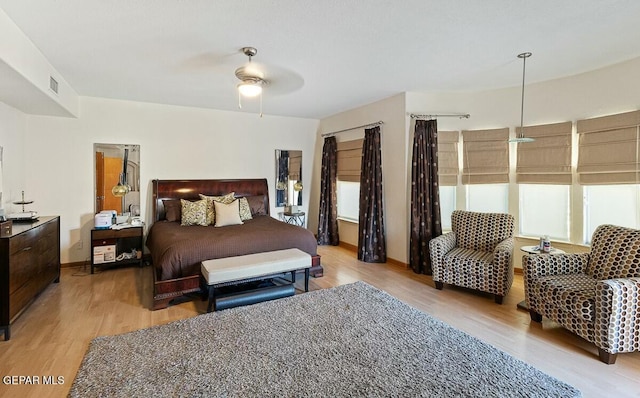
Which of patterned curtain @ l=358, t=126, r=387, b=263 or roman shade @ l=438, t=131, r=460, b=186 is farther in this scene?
patterned curtain @ l=358, t=126, r=387, b=263

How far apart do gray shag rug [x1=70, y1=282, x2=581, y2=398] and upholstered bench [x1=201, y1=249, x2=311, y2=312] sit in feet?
0.55

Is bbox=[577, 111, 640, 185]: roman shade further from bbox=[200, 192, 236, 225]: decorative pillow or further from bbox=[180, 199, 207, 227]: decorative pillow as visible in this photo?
bbox=[180, 199, 207, 227]: decorative pillow

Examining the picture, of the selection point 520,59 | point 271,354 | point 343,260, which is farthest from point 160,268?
point 520,59

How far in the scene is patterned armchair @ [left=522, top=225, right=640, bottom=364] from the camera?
2289mm

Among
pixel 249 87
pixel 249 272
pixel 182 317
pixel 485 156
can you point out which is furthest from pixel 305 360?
pixel 485 156

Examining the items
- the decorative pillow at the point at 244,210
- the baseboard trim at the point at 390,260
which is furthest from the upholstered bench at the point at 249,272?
the baseboard trim at the point at 390,260

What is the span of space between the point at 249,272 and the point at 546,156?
3991mm

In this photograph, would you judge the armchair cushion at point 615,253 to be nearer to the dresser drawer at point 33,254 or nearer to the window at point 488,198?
the window at point 488,198

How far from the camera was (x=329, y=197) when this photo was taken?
245 inches

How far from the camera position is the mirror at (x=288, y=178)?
20.6 ft

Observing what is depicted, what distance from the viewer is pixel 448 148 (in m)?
4.70

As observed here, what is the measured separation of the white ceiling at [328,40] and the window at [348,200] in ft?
7.31

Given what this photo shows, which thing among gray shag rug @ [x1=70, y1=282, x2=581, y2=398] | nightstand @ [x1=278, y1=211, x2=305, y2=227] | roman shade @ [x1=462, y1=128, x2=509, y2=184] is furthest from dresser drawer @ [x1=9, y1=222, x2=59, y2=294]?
roman shade @ [x1=462, y1=128, x2=509, y2=184]
